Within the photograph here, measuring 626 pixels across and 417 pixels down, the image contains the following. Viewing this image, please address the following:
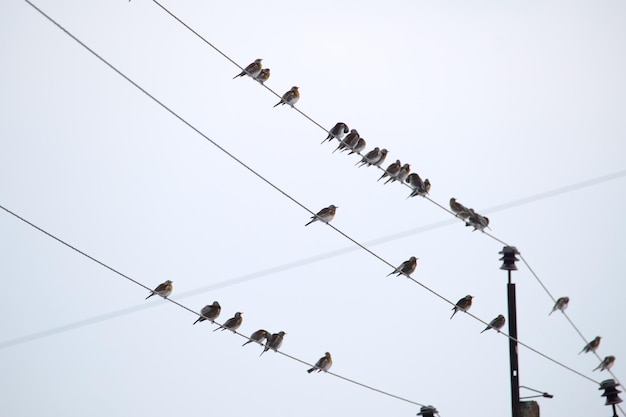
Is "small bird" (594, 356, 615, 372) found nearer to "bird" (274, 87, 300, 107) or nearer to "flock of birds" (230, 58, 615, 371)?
"flock of birds" (230, 58, 615, 371)

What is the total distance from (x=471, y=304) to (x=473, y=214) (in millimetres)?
2131

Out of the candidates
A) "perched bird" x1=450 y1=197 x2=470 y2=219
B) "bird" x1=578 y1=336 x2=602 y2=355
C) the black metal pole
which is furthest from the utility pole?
"bird" x1=578 y1=336 x2=602 y2=355

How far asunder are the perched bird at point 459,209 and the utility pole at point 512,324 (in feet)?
12.1

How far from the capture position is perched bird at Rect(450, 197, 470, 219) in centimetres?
2662

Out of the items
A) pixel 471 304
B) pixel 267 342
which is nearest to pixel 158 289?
pixel 267 342

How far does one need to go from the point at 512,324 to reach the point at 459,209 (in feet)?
22.2

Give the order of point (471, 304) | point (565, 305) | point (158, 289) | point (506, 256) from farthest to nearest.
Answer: point (565, 305), point (471, 304), point (158, 289), point (506, 256)

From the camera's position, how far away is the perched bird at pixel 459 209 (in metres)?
26.6

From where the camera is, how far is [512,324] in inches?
838

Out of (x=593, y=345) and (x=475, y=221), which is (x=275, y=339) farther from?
(x=593, y=345)

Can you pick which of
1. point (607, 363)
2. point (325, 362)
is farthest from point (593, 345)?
point (325, 362)

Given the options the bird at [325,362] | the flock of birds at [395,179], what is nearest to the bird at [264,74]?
the flock of birds at [395,179]

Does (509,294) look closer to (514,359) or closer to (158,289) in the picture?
(514,359)

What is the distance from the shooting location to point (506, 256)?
22.5 m
